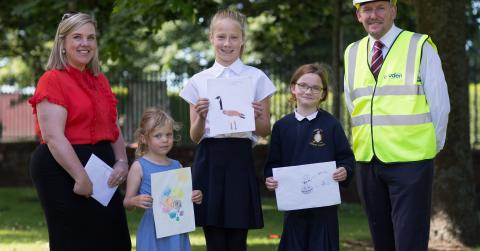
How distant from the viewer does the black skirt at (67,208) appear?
5.14m

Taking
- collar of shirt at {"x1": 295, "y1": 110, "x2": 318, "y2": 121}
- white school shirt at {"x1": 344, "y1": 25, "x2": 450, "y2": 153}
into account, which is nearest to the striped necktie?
white school shirt at {"x1": 344, "y1": 25, "x2": 450, "y2": 153}

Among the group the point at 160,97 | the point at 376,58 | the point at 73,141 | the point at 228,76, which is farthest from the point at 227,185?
the point at 160,97

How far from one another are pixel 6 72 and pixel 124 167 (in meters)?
28.9

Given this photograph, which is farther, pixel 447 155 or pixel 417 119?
pixel 447 155

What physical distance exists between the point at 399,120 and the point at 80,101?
6.82ft

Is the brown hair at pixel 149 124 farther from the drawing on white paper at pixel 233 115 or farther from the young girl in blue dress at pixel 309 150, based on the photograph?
the young girl in blue dress at pixel 309 150

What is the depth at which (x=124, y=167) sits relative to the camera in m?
5.41

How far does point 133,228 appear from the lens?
10.7 m

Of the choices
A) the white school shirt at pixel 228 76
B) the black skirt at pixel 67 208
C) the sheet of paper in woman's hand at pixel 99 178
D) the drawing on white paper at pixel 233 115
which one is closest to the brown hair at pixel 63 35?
the black skirt at pixel 67 208

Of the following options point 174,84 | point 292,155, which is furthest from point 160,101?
point 292,155

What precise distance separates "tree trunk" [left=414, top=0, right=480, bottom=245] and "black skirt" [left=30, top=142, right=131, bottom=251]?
4828 millimetres

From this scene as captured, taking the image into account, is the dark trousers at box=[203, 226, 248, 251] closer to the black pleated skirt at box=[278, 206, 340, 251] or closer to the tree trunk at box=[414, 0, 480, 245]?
the black pleated skirt at box=[278, 206, 340, 251]

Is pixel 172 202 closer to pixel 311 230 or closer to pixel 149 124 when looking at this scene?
pixel 149 124

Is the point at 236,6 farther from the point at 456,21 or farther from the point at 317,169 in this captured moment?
the point at 317,169
